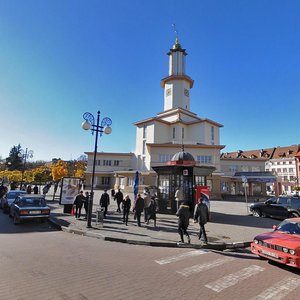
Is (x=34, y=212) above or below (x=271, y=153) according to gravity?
below

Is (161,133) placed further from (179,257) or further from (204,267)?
(204,267)

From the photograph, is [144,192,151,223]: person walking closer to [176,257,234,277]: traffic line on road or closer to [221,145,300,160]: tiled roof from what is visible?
[176,257,234,277]: traffic line on road

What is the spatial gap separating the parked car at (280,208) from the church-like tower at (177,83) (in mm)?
41371

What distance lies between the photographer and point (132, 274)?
20.1ft

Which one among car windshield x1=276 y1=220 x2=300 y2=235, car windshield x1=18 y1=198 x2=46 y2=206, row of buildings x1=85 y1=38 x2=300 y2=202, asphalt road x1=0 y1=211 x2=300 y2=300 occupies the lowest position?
asphalt road x1=0 y1=211 x2=300 y2=300

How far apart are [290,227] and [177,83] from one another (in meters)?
52.5

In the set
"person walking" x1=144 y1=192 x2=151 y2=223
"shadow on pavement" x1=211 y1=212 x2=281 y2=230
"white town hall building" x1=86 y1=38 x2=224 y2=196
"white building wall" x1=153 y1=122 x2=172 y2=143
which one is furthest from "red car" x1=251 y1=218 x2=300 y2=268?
"white building wall" x1=153 y1=122 x2=172 y2=143

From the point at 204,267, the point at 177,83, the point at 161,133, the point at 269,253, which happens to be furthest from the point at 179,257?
the point at 177,83

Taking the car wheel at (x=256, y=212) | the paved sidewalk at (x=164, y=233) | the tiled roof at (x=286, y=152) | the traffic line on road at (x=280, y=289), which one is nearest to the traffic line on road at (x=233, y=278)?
the traffic line on road at (x=280, y=289)

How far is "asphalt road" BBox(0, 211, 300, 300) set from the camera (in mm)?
5031

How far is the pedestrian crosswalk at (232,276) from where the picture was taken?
524cm

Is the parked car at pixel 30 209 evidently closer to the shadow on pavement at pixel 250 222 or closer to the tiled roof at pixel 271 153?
the shadow on pavement at pixel 250 222

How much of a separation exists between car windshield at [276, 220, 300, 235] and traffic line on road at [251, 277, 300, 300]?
6.50 ft

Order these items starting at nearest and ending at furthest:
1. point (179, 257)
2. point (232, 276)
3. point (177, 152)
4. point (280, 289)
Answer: point (280, 289)
point (232, 276)
point (179, 257)
point (177, 152)
